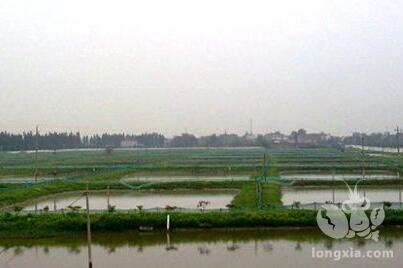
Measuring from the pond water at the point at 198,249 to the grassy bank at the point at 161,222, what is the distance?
0.99 ft

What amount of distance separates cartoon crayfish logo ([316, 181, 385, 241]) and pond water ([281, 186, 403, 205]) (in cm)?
478

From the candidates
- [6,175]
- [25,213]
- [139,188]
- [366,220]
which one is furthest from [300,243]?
[6,175]

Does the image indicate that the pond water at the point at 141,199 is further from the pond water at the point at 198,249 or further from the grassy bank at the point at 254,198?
the pond water at the point at 198,249

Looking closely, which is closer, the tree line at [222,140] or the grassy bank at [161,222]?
the grassy bank at [161,222]

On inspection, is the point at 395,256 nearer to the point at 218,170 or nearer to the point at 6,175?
the point at 218,170

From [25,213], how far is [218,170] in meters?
20.3

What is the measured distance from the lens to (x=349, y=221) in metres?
13.6

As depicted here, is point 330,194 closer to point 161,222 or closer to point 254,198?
point 254,198

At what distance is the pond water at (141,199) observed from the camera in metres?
19.7

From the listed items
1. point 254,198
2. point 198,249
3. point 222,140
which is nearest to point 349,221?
point 198,249

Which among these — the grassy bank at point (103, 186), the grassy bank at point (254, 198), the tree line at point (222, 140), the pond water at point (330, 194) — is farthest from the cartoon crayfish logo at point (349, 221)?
the tree line at point (222, 140)

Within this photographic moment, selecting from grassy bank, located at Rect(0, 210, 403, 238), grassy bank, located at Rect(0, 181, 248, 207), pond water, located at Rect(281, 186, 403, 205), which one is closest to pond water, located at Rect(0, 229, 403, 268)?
grassy bank, located at Rect(0, 210, 403, 238)

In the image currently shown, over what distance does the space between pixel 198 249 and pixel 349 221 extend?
419 cm

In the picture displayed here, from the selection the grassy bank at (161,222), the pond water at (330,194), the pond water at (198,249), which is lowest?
the pond water at (198,249)
